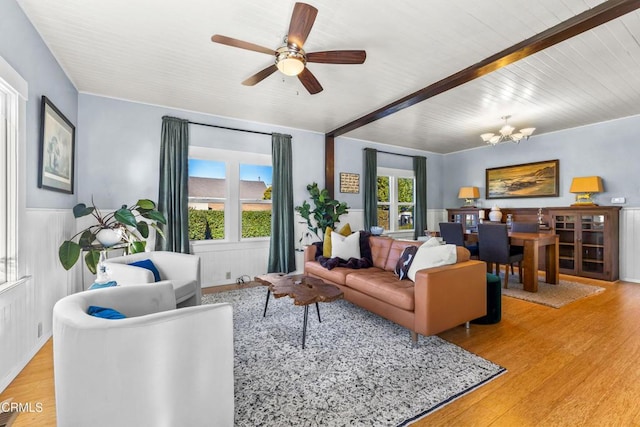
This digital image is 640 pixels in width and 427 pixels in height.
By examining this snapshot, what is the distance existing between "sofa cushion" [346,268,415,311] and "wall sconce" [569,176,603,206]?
401cm

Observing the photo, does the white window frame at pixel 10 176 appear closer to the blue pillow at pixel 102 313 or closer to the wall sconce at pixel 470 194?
the blue pillow at pixel 102 313

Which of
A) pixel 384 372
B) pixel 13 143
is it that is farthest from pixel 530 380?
pixel 13 143

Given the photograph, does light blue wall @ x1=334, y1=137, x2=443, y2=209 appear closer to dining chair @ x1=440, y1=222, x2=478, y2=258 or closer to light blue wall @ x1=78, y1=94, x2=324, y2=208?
dining chair @ x1=440, y1=222, x2=478, y2=258

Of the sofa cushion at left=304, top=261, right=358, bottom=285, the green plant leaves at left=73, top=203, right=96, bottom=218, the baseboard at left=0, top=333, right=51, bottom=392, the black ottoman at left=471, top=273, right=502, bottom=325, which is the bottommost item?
the baseboard at left=0, top=333, right=51, bottom=392

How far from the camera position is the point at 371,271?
3455 millimetres

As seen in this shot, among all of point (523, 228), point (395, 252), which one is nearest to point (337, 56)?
point (395, 252)

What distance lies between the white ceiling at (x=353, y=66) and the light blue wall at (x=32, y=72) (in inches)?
4.7

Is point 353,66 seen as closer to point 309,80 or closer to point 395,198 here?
point 309,80

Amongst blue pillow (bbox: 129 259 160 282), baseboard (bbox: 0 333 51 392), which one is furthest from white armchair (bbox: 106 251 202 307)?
baseboard (bbox: 0 333 51 392)

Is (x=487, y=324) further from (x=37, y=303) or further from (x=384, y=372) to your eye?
(x=37, y=303)

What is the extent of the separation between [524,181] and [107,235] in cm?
708

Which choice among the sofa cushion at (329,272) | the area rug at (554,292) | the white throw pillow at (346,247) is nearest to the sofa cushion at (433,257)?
the sofa cushion at (329,272)

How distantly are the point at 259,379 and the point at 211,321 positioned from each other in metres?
0.95

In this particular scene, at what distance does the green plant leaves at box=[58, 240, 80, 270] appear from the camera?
2600 millimetres
